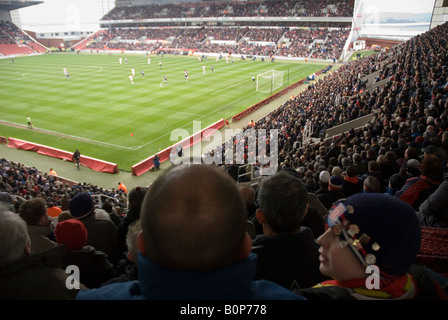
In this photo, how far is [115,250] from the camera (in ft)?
15.8

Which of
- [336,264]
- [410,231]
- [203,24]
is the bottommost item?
[336,264]

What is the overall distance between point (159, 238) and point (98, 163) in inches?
784

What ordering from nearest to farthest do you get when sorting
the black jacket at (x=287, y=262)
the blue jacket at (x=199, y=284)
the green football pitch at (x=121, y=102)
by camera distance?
1. the blue jacket at (x=199, y=284)
2. the black jacket at (x=287, y=262)
3. the green football pitch at (x=121, y=102)

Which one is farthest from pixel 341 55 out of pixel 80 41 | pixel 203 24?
pixel 80 41

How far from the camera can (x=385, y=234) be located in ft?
6.15

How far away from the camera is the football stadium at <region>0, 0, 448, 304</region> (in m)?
1.49

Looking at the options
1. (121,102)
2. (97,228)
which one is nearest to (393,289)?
(97,228)

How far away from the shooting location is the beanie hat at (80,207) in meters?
4.73

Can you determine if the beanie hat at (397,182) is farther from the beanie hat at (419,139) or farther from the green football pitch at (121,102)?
the green football pitch at (121,102)

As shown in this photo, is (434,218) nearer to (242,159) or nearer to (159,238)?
(159,238)

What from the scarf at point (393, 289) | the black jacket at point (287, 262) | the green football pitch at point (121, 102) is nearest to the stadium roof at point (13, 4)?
the green football pitch at point (121, 102)

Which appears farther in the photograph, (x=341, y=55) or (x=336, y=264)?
(x=341, y=55)

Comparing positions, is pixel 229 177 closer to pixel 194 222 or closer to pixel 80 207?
pixel 194 222

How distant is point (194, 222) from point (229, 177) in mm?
339
